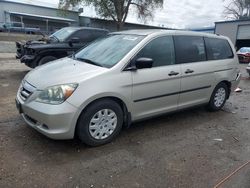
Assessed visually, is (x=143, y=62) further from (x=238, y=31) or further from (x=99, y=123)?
(x=238, y=31)

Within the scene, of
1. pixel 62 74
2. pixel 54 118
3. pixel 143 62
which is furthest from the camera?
pixel 143 62

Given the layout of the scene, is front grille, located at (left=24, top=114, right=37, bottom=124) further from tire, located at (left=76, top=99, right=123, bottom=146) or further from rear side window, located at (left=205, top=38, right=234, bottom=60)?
rear side window, located at (left=205, top=38, right=234, bottom=60)

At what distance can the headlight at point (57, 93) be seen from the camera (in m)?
3.38

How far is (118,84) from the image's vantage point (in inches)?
148

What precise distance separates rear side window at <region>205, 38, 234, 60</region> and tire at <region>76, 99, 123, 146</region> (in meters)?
2.55

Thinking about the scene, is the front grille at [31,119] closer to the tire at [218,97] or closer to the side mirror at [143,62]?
the side mirror at [143,62]

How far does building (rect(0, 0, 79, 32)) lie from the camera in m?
43.0

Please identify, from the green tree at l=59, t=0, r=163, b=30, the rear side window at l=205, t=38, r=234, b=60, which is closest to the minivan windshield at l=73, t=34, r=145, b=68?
the rear side window at l=205, t=38, r=234, b=60

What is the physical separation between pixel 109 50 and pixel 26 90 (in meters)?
1.49

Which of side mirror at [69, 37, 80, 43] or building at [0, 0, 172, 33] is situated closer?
side mirror at [69, 37, 80, 43]

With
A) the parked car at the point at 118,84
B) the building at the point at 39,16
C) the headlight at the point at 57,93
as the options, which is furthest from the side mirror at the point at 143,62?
the building at the point at 39,16

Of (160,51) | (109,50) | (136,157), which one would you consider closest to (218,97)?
(160,51)

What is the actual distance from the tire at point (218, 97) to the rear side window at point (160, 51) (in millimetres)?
1589

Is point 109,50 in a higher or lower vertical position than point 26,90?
higher
